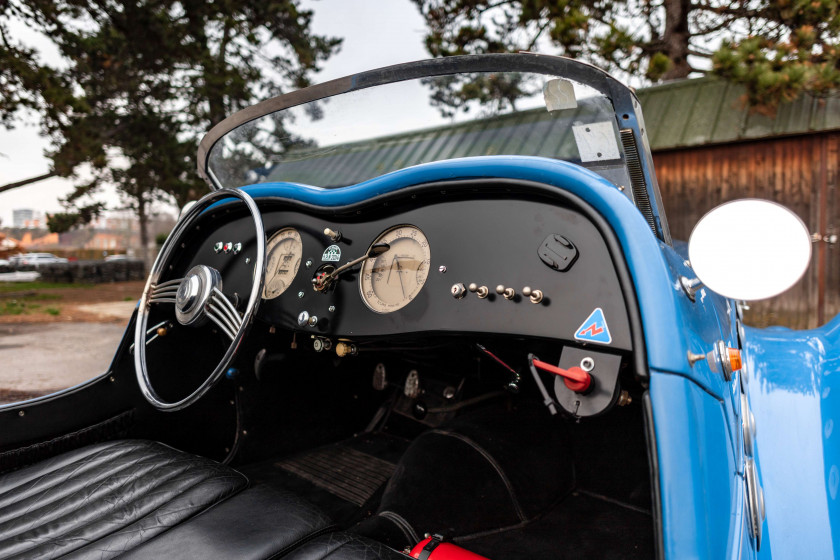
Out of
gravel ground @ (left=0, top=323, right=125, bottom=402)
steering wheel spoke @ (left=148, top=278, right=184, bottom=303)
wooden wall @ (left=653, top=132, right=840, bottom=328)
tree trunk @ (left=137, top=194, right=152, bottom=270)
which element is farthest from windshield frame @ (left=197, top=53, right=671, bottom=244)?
tree trunk @ (left=137, top=194, right=152, bottom=270)

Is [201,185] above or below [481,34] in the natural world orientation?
below

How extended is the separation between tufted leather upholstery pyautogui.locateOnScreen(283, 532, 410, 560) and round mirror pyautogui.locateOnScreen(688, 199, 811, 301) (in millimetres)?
897

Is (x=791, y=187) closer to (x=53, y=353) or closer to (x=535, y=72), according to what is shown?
(x=535, y=72)

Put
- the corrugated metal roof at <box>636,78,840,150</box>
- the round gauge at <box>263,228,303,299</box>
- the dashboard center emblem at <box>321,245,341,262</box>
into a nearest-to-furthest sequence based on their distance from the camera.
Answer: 1. the dashboard center emblem at <box>321,245,341,262</box>
2. the round gauge at <box>263,228,303,299</box>
3. the corrugated metal roof at <box>636,78,840,150</box>

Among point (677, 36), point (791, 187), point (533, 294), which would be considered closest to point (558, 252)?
point (533, 294)

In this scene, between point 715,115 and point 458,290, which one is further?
point 715,115

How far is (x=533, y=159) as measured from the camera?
1.28 m

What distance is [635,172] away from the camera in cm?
155

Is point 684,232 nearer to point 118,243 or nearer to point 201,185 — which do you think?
point 201,185

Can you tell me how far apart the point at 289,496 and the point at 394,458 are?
1.28 m

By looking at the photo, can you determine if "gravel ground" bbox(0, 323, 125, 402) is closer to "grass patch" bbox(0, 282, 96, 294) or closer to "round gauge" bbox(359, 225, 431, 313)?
"round gauge" bbox(359, 225, 431, 313)

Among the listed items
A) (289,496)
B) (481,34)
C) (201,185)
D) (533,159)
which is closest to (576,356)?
(533,159)

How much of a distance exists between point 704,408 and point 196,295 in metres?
1.42

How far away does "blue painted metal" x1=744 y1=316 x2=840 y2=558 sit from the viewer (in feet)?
4.31
